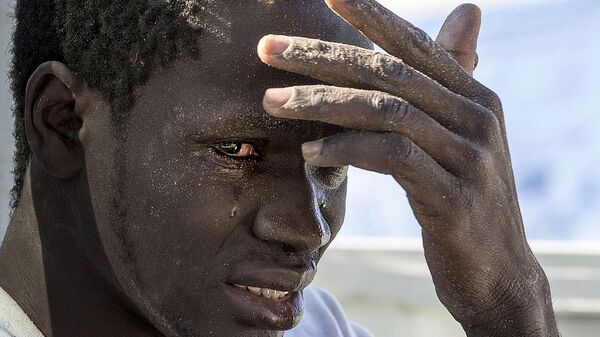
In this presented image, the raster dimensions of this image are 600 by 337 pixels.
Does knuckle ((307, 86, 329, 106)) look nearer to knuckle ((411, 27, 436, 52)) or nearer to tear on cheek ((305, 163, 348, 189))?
knuckle ((411, 27, 436, 52))

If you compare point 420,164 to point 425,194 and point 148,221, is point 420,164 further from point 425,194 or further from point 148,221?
point 148,221

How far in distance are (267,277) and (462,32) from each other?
0.63 m

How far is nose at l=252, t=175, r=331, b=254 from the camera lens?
1700 mm

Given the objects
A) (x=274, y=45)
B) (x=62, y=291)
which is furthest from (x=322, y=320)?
(x=274, y=45)

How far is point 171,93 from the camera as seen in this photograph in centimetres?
173

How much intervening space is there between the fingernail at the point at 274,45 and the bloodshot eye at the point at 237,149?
1.05 feet

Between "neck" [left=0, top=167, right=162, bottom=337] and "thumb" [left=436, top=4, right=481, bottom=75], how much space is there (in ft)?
2.66

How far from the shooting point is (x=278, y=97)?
1.43 meters

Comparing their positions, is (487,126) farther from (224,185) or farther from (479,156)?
(224,185)

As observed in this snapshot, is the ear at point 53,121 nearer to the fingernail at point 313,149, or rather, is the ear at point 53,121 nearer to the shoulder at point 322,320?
the fingernail at point 313,149

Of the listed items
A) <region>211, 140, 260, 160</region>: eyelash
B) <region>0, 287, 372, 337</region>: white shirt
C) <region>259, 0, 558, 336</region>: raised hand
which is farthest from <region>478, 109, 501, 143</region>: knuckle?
<region>0, 287, 372, 337</region>: white shirt

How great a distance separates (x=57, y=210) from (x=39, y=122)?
0.17m

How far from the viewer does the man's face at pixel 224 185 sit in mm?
1705

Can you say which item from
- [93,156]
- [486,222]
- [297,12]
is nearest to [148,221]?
[93,156]
